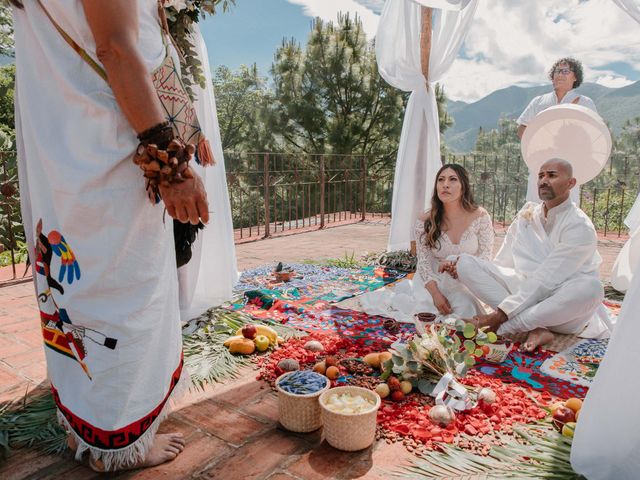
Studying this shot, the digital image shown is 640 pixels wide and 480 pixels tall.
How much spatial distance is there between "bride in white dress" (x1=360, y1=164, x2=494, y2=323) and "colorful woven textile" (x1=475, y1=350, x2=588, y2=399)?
0.69m

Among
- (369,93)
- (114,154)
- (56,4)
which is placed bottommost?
(114,154)

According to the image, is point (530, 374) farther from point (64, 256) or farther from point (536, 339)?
point (64, 256)

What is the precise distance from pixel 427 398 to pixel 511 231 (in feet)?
5.82

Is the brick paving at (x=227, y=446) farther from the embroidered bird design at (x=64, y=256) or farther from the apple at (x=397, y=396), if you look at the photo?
the embroidered bird design at (x=64, y=256)

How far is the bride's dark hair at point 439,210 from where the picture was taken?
363 centimetres

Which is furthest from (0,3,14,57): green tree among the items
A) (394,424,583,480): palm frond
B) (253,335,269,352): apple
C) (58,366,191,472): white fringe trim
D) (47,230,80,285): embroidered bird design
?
(394,424,583,480): palm frond

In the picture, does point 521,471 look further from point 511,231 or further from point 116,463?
point 511,231

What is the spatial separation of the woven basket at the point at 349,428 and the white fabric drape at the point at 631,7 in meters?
2.14

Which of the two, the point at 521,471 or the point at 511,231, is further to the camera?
the point at 511,231

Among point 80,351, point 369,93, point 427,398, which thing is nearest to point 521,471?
point 427,398

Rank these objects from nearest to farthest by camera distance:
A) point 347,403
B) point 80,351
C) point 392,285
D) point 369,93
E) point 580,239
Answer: point 80,351, point 347,403, point 580,239, point 392,285, point 369,93

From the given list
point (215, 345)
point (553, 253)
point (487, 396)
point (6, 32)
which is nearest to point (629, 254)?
point (553, 253)

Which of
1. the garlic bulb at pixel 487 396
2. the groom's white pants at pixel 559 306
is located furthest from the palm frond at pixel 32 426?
the groom's white pants at pixel 559 306

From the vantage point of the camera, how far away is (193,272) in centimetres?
317
